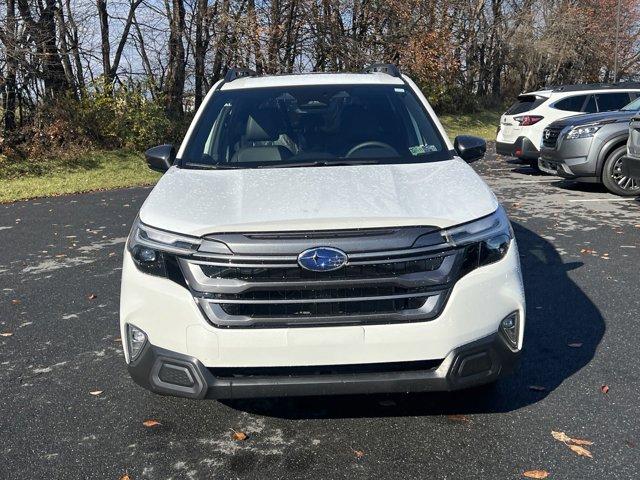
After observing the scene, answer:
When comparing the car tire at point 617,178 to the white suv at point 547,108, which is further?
the white suv at point 547,108

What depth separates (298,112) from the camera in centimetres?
462

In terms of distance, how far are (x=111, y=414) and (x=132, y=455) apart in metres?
0.48

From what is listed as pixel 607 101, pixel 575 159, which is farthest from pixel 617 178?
pixel 607 101

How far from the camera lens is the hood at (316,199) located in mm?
3000

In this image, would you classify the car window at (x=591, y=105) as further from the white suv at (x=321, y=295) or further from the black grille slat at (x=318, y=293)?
the black grille slat at (x=318, y=293)

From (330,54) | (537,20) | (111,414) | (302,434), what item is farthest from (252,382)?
(537,20)

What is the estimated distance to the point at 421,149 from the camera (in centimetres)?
426

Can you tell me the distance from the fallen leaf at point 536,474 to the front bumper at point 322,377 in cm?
44

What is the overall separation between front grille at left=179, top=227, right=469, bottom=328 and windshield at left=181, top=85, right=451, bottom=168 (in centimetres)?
119

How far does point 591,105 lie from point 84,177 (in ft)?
35.0

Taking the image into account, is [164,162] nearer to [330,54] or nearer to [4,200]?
[4,200]

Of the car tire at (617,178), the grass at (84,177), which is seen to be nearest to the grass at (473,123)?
the grass at (84,177)

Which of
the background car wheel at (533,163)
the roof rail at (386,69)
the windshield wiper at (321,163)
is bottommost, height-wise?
the background car wheel at (533,163)

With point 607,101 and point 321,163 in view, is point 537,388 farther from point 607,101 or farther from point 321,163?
point 607,101
